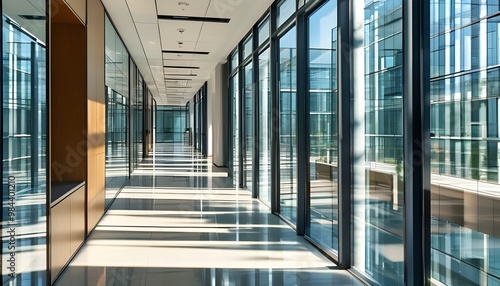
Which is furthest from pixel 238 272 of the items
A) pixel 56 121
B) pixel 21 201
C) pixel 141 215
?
pixel 141 215

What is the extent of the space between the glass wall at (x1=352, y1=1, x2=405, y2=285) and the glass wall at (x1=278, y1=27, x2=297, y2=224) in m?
2.40

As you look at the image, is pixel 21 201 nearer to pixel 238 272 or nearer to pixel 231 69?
pixel 238 272

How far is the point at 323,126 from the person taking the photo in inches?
245

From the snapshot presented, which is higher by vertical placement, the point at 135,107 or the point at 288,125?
the point at 135,107

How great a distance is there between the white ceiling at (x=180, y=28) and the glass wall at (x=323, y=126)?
2426 mm

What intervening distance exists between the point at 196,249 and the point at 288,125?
279 centimetres

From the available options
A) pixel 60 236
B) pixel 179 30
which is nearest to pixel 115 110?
pixel 179 30

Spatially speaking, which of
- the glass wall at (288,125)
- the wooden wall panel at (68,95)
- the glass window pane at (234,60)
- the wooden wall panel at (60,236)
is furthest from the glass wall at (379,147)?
the glass window pane at (234,60)

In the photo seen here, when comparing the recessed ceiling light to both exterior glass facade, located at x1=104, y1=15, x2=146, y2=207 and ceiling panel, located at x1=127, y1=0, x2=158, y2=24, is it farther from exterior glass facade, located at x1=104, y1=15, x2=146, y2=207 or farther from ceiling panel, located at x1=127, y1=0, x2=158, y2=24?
exterior glass facade, located at x1=104, y1=15, x2=146, y2=207

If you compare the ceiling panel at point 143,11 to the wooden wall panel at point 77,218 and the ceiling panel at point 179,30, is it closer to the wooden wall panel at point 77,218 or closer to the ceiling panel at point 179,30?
the ceiling panel at point 179,30

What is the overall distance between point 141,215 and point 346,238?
4.76m

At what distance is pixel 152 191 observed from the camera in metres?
12.1

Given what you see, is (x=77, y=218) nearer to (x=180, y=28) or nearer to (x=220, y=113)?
(x=180, y=28)

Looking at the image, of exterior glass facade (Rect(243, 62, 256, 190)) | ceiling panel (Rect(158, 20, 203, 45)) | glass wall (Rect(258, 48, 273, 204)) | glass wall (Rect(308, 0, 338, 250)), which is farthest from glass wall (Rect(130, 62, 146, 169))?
glass wall (Rect(308, 0, 338, 250))
